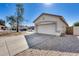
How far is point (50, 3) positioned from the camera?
88.0 inches

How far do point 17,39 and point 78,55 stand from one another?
3.51 feet

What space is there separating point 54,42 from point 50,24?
332mm

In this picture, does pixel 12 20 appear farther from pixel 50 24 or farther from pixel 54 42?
pixel 54 42

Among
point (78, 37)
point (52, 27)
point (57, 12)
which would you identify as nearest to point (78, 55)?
point (78, 37)

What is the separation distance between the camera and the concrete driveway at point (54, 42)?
89.0 inches

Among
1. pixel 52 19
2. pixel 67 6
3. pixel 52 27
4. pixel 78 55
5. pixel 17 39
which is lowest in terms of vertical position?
pixel 78 55

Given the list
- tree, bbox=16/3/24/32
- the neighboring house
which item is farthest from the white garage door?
tree, bbox=16/3/24/32

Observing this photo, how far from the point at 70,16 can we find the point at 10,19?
104 cm

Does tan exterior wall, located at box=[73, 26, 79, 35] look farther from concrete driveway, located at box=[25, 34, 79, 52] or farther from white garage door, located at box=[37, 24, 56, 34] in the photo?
white garage door, located at box=[37, 24, 56, 34]

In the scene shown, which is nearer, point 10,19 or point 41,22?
point 10,19

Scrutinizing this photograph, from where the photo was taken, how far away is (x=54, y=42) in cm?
231

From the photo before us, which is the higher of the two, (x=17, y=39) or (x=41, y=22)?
(x=41, y=22)

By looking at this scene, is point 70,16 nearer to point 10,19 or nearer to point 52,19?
point 52,19

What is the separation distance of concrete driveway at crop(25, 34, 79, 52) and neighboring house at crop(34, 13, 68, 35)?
0.10 meters
